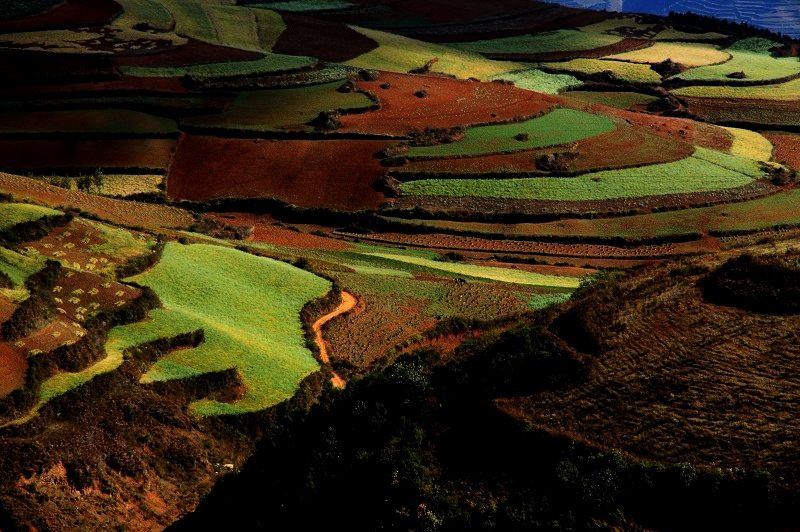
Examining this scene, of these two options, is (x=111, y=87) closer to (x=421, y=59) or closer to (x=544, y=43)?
(x=421, y=59)

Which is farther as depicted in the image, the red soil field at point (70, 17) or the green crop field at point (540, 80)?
the green crop field at point (540, 80)

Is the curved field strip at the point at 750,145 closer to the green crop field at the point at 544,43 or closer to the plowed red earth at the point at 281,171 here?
the plowed red earth at the point at 281,171

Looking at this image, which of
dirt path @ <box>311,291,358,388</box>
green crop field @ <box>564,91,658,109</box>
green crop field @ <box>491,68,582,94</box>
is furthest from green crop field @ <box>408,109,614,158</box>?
dirt path @ <box>311,291,358,388</box>

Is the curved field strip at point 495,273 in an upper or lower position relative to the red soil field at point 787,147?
lower

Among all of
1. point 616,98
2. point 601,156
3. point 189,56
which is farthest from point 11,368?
point 616,98

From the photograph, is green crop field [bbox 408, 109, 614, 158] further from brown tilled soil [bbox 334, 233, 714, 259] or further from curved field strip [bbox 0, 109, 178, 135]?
curved field strip [bbox 0, 109, 178, 135]

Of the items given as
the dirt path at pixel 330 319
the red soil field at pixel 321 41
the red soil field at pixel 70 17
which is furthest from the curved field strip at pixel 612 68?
the dirt path at pixel 330 319
